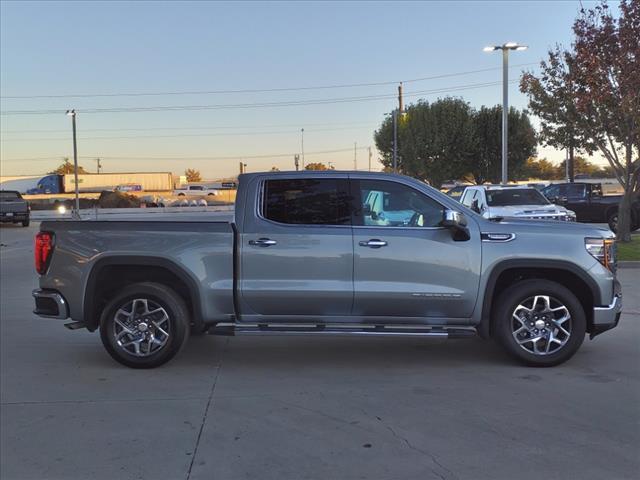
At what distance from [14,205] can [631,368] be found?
31118 mm

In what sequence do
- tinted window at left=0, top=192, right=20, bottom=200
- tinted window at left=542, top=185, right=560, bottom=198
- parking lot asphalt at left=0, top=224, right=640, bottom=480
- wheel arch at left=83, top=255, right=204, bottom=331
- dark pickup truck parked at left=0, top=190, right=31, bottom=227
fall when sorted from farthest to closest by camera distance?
tinted window at left=0, top=192, right=20, bottom=200
dark pickup truck parked at left=0, top=190, right=31, bottom=227
tinted window at left=542, top=185, right=560, bottom=198
wheel arch at left=83, top=255, right=204, bottom=331
parking lot asphalt at left=0, top=224, right=640, bottom=480

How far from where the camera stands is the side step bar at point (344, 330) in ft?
17.5

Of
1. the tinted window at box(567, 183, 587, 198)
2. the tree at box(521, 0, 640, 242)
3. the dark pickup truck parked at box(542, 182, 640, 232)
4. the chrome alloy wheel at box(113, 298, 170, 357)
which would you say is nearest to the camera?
the chrome alloy wheel at box(113, 298, 170, 357)

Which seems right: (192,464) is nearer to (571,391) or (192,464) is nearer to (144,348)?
(144,348)

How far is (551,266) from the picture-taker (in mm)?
5391

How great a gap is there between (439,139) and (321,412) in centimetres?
3853

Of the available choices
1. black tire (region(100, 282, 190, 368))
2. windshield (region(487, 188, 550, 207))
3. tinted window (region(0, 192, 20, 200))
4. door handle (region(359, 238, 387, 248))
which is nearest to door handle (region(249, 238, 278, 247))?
door handle (region(359, 238, 387, 248))

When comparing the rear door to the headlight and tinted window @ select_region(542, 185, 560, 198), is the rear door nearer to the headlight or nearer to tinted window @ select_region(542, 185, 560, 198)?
the headlight

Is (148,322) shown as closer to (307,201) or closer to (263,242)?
(263,242)

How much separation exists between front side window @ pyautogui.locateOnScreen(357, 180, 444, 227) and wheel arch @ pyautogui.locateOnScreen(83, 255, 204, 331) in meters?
1.77

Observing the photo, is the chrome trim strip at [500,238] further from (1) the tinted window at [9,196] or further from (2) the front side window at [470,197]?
(1) the tinted window at [9,196]

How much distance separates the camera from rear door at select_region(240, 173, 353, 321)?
213 inches

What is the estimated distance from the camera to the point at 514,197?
1536 cm

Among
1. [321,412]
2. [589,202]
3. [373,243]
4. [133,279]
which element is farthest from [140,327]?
[589,202]
